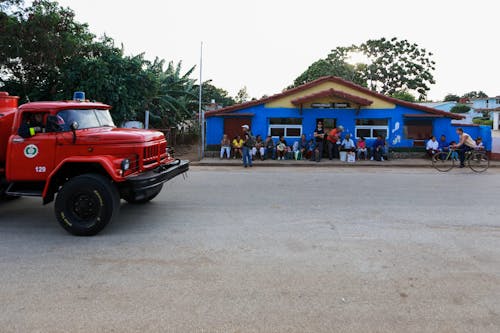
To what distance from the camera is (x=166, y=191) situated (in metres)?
9.60

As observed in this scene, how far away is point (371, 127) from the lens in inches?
784

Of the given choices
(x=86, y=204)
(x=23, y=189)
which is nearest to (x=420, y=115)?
(x=86, y=204)

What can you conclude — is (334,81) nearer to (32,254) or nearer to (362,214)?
(362,214)

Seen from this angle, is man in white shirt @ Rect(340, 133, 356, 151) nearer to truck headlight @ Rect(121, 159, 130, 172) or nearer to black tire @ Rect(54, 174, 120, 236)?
truck headlight @ Rect(121, 159, 130, 172)

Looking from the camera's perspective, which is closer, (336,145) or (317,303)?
(317,303)

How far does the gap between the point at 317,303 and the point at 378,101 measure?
17.6 metres

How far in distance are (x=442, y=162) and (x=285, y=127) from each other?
7.28 m

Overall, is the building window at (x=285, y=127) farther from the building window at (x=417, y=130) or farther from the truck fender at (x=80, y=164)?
the truck fender at (x=80, y=164)

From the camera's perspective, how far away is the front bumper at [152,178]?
5828 millimetres

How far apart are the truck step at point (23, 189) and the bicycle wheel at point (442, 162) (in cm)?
1398

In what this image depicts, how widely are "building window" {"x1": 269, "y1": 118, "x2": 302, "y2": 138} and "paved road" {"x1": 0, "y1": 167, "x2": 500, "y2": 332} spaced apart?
39.1 feet

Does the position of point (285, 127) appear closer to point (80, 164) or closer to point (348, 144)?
point (348, 144)

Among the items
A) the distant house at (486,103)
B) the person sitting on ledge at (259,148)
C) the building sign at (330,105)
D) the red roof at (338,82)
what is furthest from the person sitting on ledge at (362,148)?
the distant house at (486,103)

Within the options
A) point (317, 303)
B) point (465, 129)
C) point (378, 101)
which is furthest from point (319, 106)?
point (317, 303)
